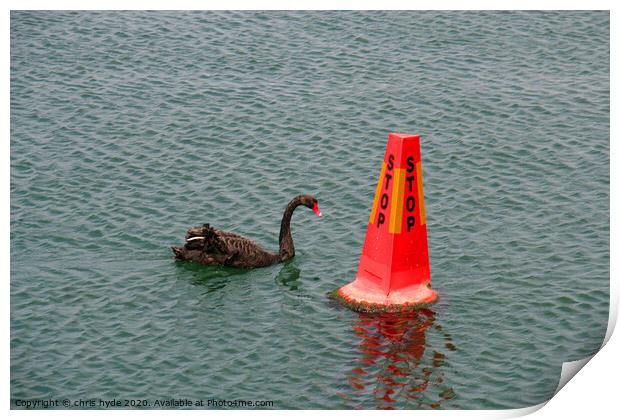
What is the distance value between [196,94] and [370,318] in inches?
417

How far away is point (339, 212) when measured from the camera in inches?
859

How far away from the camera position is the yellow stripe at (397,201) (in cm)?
1723

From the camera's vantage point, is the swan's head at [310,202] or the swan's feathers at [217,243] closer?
the swan's feathers at [217,243]

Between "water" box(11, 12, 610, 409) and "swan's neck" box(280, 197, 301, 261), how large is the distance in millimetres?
277

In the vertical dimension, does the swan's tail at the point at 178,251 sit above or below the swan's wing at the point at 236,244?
below

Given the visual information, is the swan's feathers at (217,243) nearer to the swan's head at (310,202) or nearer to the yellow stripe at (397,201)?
the swan's head at (310,202)

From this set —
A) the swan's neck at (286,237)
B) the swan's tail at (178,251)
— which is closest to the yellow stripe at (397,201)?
the swan's neck at (286,237)

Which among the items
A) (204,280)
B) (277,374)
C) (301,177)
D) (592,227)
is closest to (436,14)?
(301,177)

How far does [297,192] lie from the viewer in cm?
2270

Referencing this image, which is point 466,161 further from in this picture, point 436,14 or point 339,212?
point 436,14

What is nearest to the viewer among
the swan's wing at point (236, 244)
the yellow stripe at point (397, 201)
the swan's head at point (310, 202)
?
the yellow stripe at point (397, 201)

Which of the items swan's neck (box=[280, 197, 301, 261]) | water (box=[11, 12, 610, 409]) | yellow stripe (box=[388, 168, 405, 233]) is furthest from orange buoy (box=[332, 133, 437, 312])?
swan's neck (box=[280, 197, 301, 261])

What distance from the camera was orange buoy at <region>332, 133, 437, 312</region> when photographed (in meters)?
17.3

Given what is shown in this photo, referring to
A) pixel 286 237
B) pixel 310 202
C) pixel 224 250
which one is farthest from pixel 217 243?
pixel 310 202
